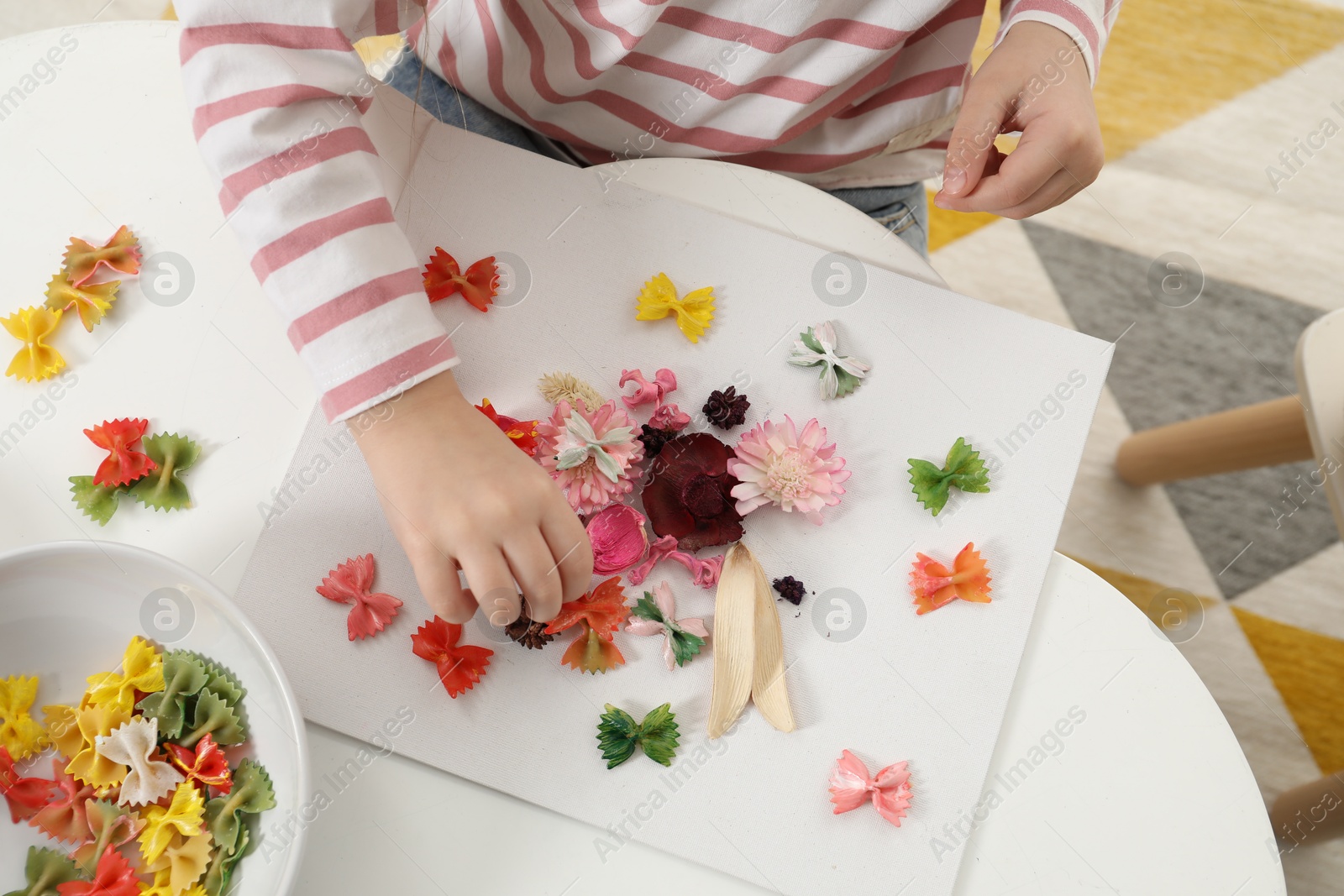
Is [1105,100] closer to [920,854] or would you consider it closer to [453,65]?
[453,65]

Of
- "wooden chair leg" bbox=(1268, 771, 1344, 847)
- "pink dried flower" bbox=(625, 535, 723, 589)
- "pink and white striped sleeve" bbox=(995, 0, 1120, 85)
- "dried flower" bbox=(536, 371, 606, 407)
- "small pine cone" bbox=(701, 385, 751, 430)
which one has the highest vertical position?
"pink and white striped sleeve" bbox=(995, 0, 1120, 85)

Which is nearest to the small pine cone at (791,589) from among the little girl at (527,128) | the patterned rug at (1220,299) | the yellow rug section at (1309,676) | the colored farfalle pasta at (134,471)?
the little girl at (527,128)

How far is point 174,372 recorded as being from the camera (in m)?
0.49

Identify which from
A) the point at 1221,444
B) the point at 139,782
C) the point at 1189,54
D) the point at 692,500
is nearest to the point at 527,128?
the point at 692,500

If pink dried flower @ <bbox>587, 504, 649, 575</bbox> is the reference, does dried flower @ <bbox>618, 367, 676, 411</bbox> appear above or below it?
above

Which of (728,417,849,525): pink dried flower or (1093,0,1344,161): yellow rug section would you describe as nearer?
(728,417,849,525): pink dried flower

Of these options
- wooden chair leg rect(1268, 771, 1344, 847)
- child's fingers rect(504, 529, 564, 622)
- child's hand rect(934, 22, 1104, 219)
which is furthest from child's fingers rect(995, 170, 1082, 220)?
wooden chair leg rect(1268, 771, 1344, 847)

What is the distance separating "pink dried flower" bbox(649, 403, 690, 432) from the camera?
1.62ft

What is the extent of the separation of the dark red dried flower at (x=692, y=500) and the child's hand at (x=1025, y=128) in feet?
0.67

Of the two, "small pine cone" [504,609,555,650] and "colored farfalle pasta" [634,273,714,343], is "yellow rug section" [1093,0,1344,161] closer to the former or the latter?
"colored farfalle pasta" [634,273,714,343]

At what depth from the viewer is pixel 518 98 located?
1.90 feet

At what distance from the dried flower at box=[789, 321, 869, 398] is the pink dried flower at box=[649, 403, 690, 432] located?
77 millimetres

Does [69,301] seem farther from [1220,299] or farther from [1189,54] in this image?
[1189,54]

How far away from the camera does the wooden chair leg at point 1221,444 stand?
2.64 feet
